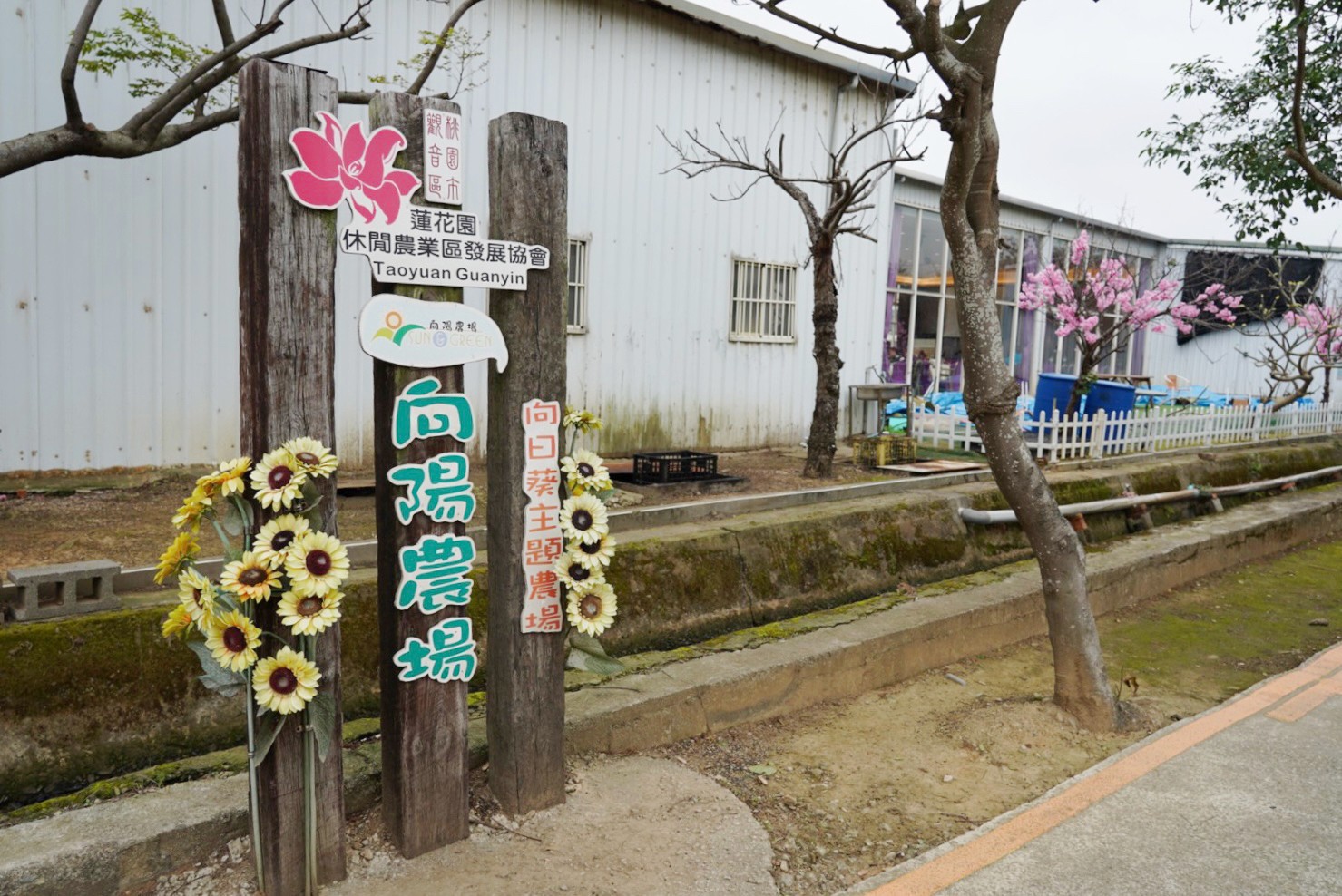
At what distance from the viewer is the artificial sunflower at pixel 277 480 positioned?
2857 mm

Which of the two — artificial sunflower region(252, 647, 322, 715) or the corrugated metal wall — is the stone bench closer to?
artificial sunflower region(252, 647, 322, 715)

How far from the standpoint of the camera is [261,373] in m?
2.91

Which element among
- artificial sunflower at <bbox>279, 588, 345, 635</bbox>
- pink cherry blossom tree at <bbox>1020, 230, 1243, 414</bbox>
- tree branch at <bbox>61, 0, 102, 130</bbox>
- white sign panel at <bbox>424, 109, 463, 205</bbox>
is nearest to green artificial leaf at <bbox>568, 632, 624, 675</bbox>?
artificial sunflower at <bbox>279, 588, 345, 635</bbox>

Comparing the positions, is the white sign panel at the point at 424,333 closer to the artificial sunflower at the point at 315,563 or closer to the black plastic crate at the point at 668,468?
the artificial sunflower at the point at 315,563

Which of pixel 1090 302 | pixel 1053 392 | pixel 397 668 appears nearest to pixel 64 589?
pixel 397 668

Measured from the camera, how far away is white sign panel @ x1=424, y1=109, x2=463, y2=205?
3193 mm

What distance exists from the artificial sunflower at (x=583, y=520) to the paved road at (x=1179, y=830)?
1.61m

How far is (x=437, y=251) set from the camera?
3232 mm

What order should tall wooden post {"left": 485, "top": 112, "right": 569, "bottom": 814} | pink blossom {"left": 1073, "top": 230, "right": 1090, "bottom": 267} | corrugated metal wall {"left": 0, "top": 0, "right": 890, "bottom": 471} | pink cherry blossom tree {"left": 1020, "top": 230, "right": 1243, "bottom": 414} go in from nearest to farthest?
1. tall wooden post {"left": 485, "top": 112, "right": 569, "bottom": 814}
2. corrugated metal wall {"left": 0, "top": 0, "right": 890, "bottom": 471}
3. pink cherry blossom tree {"left": 1020, "top": 230, "right": 1243, "bottom": 414}
4. pink blossom {"left": 1073, "top": 230, "right": 1090, "bottom": 267}

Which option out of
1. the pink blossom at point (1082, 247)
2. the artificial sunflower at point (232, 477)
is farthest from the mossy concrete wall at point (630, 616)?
the pink blossom at point (1082, 247)

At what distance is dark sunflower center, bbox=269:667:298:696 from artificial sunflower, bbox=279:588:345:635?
130mm

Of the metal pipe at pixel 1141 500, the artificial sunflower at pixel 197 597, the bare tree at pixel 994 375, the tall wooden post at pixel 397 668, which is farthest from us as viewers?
the metal pipe at pixel 1141 500

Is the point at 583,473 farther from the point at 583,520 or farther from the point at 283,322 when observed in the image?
the point at 283,322

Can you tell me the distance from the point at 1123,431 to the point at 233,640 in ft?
36.9
